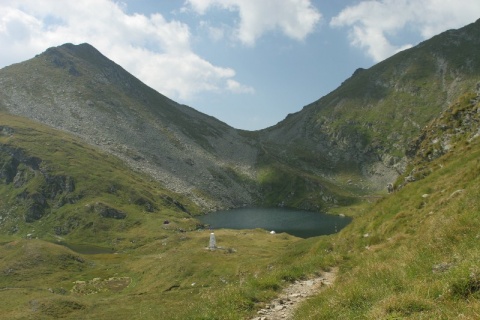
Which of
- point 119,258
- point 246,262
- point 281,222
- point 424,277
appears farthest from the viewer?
point 281,222

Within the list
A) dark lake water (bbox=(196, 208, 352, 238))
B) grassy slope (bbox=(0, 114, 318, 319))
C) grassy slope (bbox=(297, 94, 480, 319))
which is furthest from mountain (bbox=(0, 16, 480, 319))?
dark lake water (bbox=(196, 208, 352, 238))

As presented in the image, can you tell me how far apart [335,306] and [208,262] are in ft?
168

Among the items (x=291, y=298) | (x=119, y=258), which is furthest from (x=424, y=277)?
(x=119, y=258)

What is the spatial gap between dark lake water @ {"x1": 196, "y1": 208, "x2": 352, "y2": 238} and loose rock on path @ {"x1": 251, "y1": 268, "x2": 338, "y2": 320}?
4831 inches

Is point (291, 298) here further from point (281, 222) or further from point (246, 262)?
point (281, 222)

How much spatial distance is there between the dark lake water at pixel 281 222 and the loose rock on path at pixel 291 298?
12271cm

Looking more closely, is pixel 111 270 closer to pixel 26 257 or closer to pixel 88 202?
pixel 26 257

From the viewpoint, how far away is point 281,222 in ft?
554

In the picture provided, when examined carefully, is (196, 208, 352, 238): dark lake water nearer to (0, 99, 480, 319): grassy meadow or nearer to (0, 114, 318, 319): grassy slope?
(0, 114, 318, 319): grassy slope

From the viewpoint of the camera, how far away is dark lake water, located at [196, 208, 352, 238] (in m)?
150

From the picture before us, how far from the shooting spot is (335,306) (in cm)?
1059

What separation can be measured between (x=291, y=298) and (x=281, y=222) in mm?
156315

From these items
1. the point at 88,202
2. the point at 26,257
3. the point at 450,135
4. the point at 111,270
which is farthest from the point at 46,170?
the point at 450,135

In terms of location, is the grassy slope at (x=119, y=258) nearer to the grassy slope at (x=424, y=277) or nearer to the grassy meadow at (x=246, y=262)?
the grassy meadow at (x=246, y=262)
